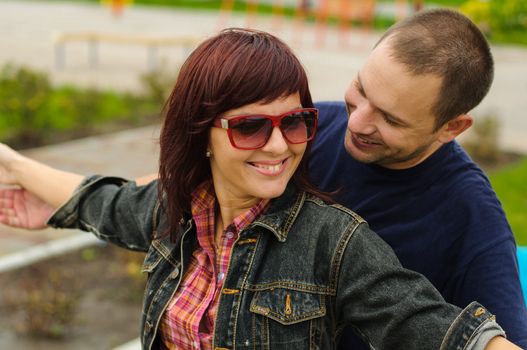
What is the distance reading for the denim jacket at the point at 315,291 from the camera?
1.87 m

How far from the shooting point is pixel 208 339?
2.10 metres

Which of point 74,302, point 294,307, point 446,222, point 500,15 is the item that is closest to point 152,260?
point 294,307

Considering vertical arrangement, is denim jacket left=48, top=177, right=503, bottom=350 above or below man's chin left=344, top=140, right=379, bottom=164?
below

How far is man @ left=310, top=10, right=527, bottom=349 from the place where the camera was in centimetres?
221

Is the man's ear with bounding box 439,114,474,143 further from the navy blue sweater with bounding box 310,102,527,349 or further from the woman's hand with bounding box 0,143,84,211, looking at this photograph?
the woman's hand with bounding box 0,143,84,211

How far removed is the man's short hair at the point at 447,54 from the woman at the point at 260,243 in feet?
1.24

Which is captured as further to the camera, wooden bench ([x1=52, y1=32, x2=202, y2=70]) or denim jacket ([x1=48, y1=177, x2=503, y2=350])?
wooden bench ([x1=52, y1=32, x2=202, y2=70])

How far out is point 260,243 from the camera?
2.09m

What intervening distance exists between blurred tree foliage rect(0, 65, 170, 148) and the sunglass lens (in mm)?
6479

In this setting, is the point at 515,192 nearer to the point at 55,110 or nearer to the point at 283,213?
the point at 55,110

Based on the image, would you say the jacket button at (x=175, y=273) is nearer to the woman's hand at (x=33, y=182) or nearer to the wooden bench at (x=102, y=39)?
the woman's hand at (x=33, y=182)

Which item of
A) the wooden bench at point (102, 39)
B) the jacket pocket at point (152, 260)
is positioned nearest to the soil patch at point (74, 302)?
the jacket pocket at point (152, 260)

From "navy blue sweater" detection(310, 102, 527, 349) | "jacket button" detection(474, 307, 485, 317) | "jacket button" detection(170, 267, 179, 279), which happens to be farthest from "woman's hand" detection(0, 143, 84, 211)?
"jacket button" detection(474, 307, 485, 317)

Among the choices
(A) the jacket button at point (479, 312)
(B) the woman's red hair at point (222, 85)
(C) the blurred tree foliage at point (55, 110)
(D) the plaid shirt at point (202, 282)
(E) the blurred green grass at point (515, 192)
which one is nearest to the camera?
(A) the jacket button at point (479, 312)
